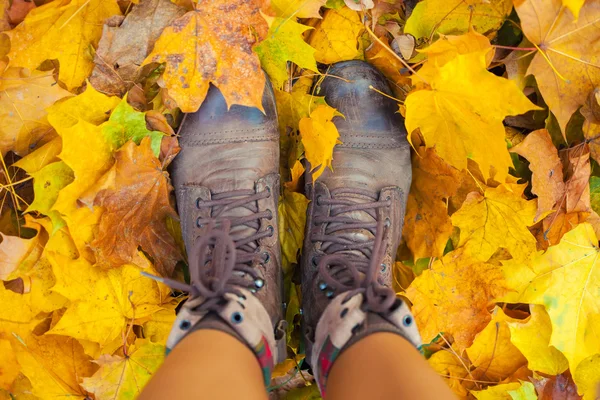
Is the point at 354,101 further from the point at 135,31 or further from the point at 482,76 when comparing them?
the point at 135,31

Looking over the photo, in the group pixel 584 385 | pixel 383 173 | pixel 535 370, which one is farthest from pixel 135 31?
pixel 584 385

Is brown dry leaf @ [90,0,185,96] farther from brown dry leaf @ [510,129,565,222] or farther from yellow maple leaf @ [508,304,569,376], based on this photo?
yellow maple leaf @ [508,304,569,376]

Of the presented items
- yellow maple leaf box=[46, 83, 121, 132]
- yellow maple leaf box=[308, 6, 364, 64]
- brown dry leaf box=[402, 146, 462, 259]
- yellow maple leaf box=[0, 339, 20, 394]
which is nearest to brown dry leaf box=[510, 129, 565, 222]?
brown dry leaf box=[402, 146, 462, 259]

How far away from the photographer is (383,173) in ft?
3.63

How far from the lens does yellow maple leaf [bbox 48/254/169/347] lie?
39.4 inches

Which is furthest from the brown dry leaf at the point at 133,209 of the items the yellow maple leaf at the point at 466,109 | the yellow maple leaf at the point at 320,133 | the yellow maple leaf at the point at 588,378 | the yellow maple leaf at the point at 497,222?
the yellow maple leaf at the point at 588,378

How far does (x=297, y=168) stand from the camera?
1140 millimetres

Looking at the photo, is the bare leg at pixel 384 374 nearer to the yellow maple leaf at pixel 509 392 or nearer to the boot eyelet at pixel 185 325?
the boot eyelet at pixel 185 325

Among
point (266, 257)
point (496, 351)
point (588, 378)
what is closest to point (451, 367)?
point (496, 351)

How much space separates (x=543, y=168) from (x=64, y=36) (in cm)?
103

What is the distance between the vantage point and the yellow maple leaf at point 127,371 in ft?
3.47

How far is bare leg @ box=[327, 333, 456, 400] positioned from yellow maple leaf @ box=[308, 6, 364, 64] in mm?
640

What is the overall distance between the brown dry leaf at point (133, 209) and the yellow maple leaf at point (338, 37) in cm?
42

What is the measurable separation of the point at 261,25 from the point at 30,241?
67 cm
